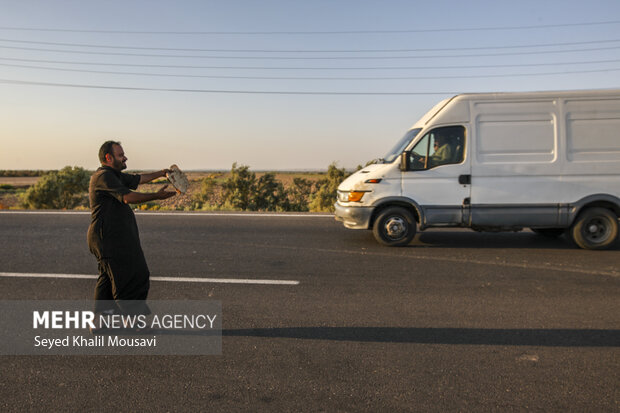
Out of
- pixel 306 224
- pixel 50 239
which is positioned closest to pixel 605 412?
pixel 306 224

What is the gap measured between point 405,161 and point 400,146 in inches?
22.4

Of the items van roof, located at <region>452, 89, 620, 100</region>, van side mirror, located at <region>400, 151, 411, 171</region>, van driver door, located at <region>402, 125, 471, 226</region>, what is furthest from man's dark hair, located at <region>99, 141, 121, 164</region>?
van roof, located at <region>452, 89, 620, 100</region>

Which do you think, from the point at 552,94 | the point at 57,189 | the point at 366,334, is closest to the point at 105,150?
the point at 366,334

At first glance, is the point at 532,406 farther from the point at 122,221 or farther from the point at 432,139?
the point at 432,139

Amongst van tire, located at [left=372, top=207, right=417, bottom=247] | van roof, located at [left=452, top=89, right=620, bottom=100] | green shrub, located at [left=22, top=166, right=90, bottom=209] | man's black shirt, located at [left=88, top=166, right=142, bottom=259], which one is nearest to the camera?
man's black shirt, located at [left=88, top=166, right=142, bottom=259]

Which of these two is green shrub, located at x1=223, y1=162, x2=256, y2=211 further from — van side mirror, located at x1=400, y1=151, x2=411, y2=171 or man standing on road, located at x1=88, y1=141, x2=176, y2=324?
man standing on road, located at x1=88, y1=141, x2=176, y2=324

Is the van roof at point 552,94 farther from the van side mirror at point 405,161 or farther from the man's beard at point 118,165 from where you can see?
the man's beard at point 118,165

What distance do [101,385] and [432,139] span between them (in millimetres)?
6220

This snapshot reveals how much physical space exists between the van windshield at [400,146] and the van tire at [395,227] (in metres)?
0.92

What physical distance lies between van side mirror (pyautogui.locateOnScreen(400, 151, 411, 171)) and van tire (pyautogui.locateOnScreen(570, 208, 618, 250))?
3001 mm

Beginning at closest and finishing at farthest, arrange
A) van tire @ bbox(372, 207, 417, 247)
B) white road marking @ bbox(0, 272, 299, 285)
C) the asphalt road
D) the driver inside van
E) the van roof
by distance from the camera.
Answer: the asphalt road < white road marking @ bbox(0, 272, 299, 285) < the van roof < the driver inside van < van tire @ bbox(372, 207, 417, 247)

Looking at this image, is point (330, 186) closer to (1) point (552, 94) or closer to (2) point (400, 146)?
(2) point (400, 146)

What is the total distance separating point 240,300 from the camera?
202 inches

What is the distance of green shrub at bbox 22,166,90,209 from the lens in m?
25.1
